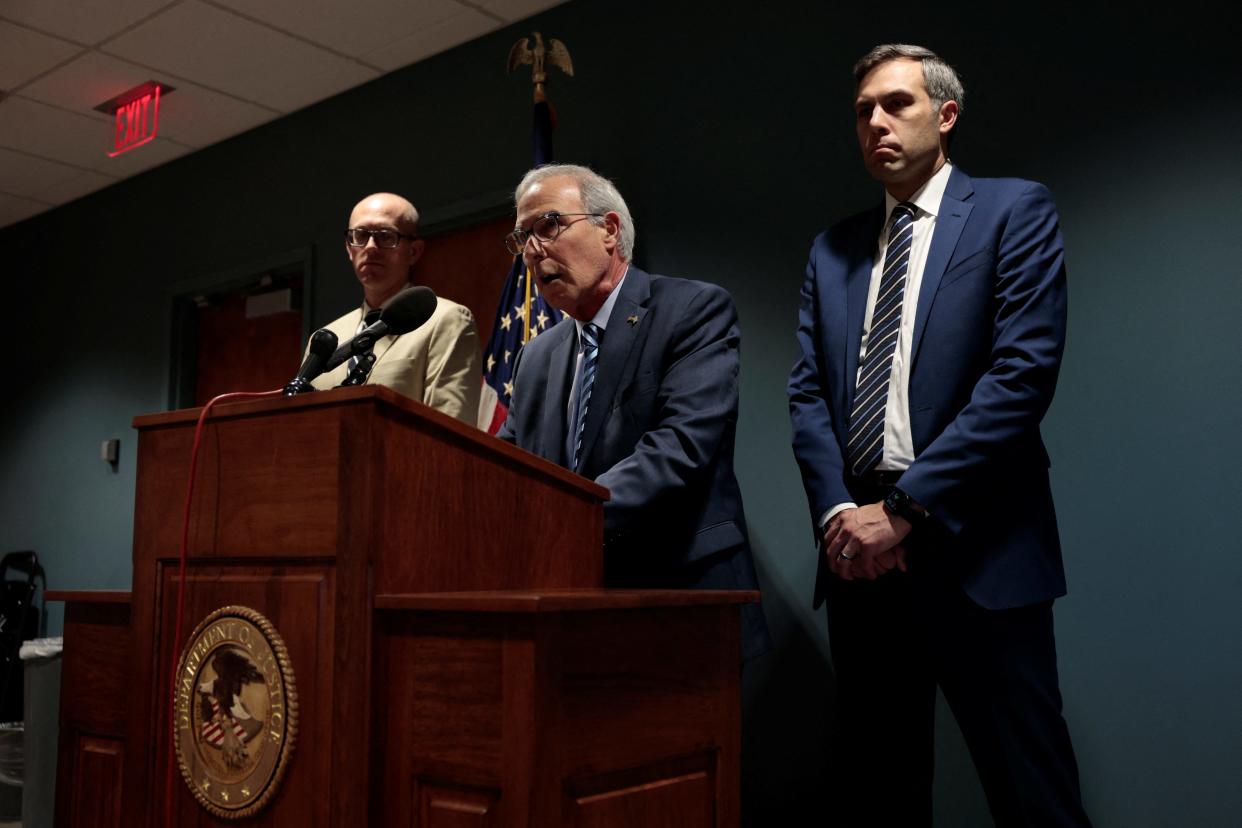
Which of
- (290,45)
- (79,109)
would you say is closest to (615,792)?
(290,45)

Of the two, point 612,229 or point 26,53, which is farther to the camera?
point 26,53

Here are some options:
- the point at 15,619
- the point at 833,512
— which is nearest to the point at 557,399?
the point at 833,512

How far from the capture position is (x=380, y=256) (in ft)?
9.98

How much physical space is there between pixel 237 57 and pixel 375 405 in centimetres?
356

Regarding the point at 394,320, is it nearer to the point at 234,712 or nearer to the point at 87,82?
the point at 234,712

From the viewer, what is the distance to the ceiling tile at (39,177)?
17.4 ft

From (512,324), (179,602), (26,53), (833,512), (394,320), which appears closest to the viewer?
(179,602)

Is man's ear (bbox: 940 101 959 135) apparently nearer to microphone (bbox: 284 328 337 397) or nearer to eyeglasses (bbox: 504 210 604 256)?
eyeglasses (bbox: 504 210 604 256)

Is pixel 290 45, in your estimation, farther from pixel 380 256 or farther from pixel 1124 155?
pixel 1124 155

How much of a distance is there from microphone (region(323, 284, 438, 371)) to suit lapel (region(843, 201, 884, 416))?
0.81 meters

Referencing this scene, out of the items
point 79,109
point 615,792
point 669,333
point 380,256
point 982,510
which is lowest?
point 615,792

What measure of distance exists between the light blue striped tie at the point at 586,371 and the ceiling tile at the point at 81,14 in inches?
106

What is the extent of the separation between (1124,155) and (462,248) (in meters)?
2.36

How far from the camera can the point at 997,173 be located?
2.69 metres
